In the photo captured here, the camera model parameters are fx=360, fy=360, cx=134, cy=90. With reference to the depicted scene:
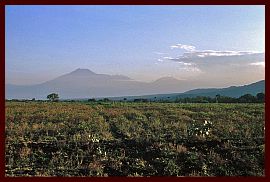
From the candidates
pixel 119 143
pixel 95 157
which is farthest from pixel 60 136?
pixel 95 157

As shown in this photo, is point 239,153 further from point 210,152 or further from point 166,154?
point 166,154

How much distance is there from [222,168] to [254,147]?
123 inches

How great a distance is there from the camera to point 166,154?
1458 cm

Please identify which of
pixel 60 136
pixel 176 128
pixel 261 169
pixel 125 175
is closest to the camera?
pixel 125 175

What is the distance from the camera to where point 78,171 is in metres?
12.8

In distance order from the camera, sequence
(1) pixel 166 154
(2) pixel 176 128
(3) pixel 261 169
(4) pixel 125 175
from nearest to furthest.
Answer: (4) pixel 125 175, (3) pixel 261 169, (1) pixel 166 154, (2) pixel 176 128

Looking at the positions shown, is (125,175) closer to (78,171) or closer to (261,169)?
(78,171)

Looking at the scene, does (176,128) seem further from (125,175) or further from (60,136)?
(125,175)

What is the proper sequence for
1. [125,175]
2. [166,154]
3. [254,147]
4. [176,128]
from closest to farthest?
[125,175], [166,154], [254,147], [176,128]

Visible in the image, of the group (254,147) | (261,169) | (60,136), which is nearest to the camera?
(261,169)

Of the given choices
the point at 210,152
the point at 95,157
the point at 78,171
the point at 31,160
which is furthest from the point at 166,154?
the point at 31,160

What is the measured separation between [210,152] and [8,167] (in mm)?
7838

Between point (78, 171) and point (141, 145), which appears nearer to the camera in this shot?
point (78, 171)

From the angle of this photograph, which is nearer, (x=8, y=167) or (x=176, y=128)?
(x=8, y=167)
